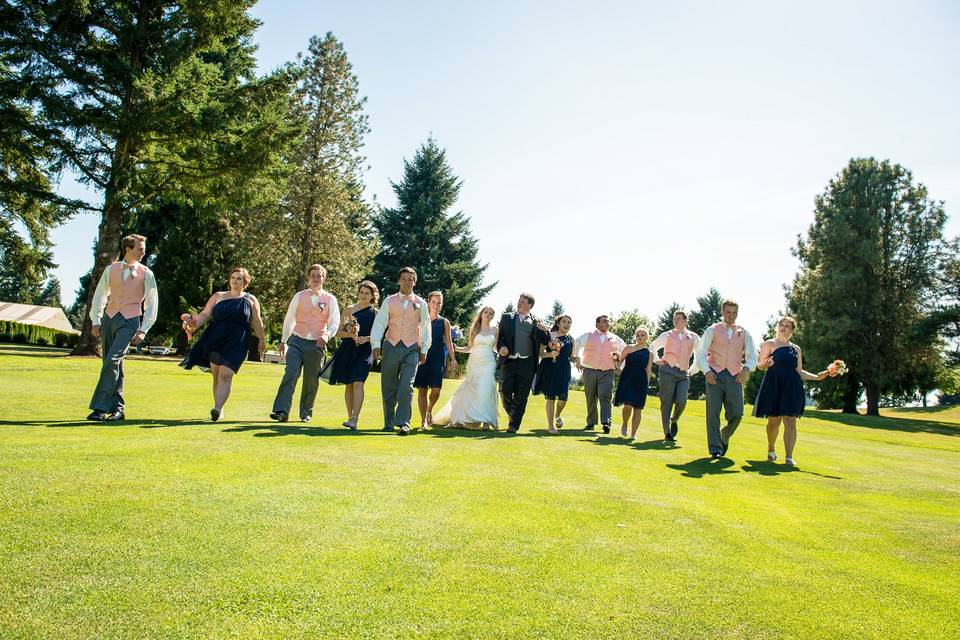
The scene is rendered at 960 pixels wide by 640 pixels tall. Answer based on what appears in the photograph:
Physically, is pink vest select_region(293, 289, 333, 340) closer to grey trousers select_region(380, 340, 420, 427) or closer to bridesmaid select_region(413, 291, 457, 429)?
grey trousers select_region(380, 340, 420, 427)

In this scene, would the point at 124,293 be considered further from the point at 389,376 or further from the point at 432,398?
the point at 432,398

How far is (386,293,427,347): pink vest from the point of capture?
1053 centimetres

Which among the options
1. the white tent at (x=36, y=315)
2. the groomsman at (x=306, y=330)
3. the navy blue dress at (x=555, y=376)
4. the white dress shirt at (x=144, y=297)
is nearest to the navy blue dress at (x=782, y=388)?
the navy blue dress at (x=555, y=376)

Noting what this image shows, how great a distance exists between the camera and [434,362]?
1167cm

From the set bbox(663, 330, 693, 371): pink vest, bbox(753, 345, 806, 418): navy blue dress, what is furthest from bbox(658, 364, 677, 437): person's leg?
bbox(753, 345, 806, 418): navy blue dress

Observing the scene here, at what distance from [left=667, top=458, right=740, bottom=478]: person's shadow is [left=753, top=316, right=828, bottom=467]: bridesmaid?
3.76 feet

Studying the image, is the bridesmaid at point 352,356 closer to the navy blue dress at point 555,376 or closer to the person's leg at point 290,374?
the person's leg at point 290,374

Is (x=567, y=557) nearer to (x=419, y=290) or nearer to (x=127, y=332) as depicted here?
(x=127, y=332)

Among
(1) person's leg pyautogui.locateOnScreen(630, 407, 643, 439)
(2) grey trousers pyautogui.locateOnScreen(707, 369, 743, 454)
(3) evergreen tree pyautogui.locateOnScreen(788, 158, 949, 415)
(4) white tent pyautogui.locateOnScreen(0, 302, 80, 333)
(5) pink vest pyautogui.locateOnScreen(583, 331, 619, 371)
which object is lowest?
(1) person's leg pyautogui.locateOnScreen(630, 407, 643, 439)

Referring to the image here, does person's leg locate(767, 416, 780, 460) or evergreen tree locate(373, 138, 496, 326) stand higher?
evergreen tree locate(373, 138, 496, 326)

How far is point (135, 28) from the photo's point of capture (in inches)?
940

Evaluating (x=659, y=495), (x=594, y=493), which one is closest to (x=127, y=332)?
(x=594, y=493)

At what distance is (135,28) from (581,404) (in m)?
20.8

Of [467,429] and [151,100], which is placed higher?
[151,100]
